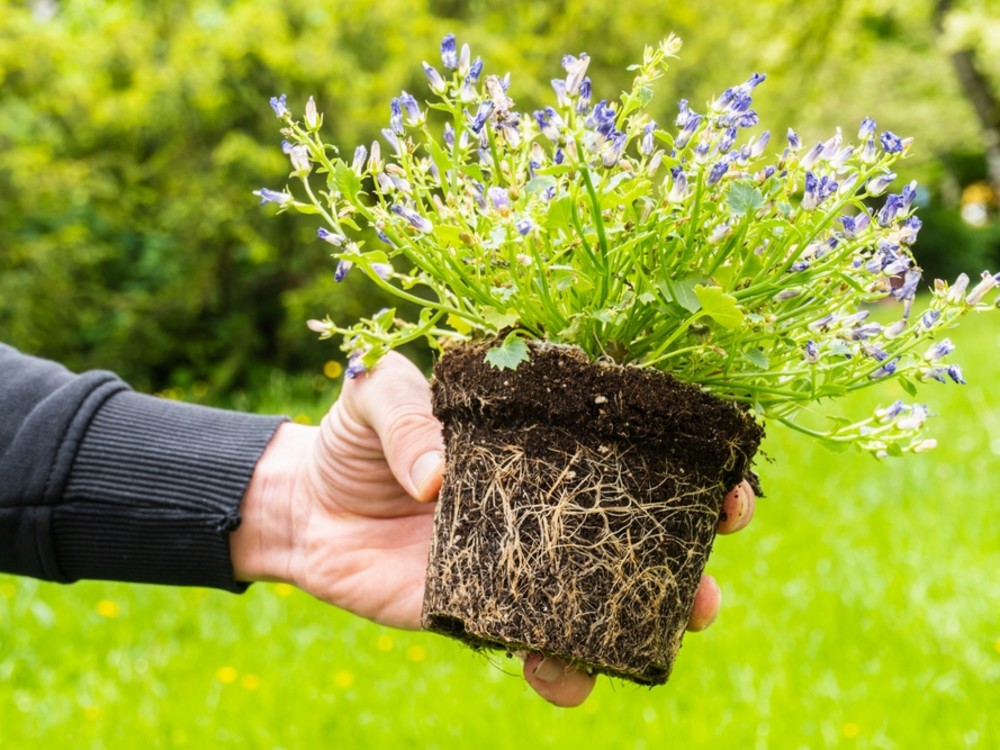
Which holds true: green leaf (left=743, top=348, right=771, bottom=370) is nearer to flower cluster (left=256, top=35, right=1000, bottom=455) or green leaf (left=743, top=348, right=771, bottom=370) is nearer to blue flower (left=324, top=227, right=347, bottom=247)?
flower cluster (left=256, top=35, right=1000, bottom=455)

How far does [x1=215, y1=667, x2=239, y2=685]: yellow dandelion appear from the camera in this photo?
129 inches

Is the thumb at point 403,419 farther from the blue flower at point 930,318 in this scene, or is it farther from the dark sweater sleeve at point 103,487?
the blue flower at point 930,318

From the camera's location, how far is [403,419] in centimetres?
183

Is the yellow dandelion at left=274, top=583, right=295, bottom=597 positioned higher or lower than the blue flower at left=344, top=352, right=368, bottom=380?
lower

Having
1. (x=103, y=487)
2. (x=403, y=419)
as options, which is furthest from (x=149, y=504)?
(x=403, y=419)

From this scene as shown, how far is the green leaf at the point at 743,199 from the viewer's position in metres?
1.29

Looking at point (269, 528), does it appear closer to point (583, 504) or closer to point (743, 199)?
point (583, 504)

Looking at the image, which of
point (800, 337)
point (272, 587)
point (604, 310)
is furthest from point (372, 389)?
point (272, 587)

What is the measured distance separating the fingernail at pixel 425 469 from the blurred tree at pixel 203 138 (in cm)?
506

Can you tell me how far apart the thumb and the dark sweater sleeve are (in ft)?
1.32

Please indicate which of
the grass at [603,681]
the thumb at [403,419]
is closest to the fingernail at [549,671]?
the thumb at [403,419]

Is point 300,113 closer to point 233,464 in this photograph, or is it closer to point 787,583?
point 787,583

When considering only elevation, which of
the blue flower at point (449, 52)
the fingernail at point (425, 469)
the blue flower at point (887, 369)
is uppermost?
the blue flower at point (449, 52)

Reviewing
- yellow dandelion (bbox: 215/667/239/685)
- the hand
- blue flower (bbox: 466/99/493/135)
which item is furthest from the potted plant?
yellow dandelion (bbox: 215/667/239/685)
